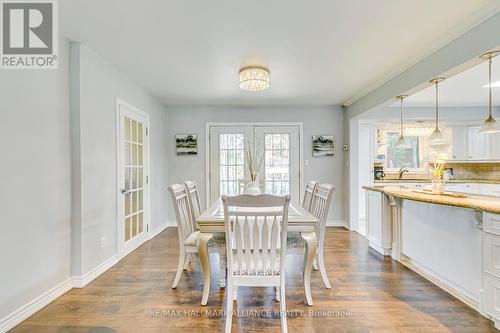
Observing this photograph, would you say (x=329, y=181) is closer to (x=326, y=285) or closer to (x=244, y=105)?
Result: (x=244, y=105)

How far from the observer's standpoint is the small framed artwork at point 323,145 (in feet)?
17.6

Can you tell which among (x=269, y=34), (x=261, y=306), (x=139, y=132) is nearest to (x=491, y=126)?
(x=269, y=34)

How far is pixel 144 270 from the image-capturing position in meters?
3.06

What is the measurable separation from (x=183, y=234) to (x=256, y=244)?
102 cm

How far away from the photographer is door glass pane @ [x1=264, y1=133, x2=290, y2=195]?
212 inches

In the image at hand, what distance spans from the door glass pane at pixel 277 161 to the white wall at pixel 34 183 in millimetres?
3510

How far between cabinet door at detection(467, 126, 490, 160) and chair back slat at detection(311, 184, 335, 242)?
466 cm

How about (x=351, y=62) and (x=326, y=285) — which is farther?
(x=351, y=62)

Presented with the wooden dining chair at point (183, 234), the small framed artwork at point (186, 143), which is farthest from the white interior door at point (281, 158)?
the wooden dining chair at point (183, 234)

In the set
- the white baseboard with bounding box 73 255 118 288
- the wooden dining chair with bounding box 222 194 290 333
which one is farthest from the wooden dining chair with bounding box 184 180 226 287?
the white baseboard with bounding box 73 255 118 288

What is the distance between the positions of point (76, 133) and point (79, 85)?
48 cm

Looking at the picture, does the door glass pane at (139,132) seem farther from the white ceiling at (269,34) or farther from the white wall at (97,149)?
the white ceiling at (269,34)

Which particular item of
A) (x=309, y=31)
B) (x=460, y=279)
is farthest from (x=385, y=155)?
(x=309, y=31)

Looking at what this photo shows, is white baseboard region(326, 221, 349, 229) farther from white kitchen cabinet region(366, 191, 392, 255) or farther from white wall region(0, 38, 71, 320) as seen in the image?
white wall region(0, 38, 71, 320)
